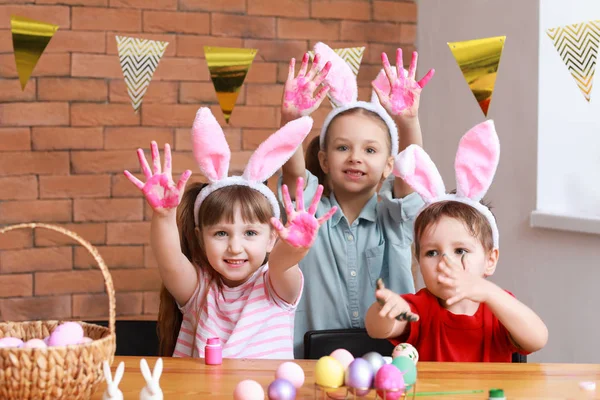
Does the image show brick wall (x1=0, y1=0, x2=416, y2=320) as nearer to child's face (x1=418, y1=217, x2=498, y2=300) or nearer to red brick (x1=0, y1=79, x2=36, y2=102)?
red brick (x1=0, y1=79, x2=36, y2=102)

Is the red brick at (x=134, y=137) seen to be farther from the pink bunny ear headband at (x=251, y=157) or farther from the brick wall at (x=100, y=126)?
the pink bunny ear headband at (x=251, y=157)

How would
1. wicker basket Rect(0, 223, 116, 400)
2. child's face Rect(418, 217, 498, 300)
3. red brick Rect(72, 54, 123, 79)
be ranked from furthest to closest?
red brick Rect(72, 54, 123, 79)
child's face Rect(418, 217, 498, 300)
wicker basket Rect(0, 223, 116, 400)

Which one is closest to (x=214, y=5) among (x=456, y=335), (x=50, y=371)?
(x=456, y=335)

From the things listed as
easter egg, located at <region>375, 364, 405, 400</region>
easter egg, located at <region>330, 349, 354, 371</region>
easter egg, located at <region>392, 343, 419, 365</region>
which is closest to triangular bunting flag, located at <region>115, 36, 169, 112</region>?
easter egg, located at <region>392, 343, 419, 365</region>

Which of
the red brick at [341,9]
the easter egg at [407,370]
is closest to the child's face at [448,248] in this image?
the easter egg at [407,370]

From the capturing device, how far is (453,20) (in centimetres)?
309

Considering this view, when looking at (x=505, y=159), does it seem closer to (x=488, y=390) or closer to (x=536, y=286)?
(x=536, y=286)

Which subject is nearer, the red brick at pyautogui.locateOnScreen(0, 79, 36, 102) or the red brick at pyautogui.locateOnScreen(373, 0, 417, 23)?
the red brick at pyautogui.locateOnScreen(0, 79, 36, 102)

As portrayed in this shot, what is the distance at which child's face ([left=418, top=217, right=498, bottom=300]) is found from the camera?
5.29ft

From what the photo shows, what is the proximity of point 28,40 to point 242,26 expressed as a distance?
1.04 metres

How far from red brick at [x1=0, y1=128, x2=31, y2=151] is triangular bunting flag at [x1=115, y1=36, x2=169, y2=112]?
0.63m

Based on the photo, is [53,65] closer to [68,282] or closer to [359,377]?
[68,282]

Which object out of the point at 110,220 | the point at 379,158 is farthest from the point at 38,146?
the point at 379,158

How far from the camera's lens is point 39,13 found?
9.25 feet
